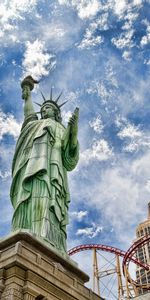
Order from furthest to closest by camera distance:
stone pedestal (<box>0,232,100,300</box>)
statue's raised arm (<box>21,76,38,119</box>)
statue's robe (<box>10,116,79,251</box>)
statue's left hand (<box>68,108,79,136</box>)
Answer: statue's raised arm (<box>21,76,38,119</box>), statue's left hand (<box>68,108,79,136</box>), statue's robe (<box>10,116,79,251</box>), stone pedestal (<box>0,232,100,300</box>)

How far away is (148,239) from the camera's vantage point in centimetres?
2586

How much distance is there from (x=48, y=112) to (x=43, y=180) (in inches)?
187

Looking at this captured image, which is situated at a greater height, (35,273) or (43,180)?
(43,180)

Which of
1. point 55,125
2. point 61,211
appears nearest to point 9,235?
point 61,211

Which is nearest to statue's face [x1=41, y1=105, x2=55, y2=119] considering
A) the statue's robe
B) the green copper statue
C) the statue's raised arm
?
the green copper statue

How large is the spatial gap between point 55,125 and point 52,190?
3481mm

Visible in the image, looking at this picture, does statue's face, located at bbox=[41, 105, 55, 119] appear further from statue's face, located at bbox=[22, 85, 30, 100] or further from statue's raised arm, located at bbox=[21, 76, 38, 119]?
statue's face, located at bbox=[22, 85, 30, 100]

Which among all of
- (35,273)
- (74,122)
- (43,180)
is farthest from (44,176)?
(35,273)

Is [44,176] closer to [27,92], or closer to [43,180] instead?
[43,180]

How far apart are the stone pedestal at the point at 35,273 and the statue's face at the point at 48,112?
745cm

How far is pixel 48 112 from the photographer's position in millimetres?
17578

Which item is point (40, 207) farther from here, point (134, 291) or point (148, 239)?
point (134, 291)

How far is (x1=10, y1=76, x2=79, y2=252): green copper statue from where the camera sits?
41.5 ft

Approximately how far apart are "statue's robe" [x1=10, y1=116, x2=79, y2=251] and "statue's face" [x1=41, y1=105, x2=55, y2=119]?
3.28ft
